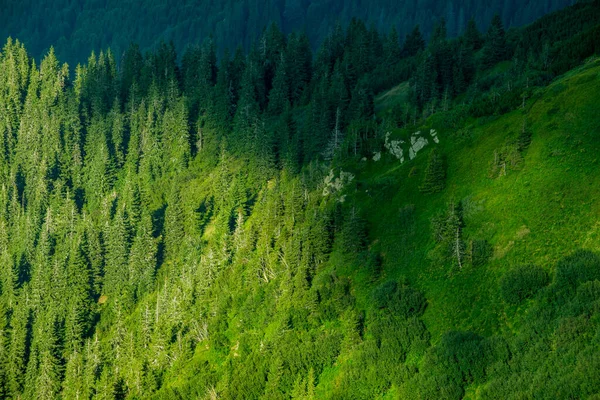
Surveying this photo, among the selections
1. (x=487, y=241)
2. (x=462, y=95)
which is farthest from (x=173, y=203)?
(x=487, y=241)

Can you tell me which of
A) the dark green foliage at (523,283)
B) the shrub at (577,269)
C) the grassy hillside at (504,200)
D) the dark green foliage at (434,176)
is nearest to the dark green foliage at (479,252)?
the grassy hillside at (504,200)

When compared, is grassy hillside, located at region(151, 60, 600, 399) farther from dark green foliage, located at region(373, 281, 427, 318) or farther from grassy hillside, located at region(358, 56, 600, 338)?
dark green foliage, located at region(373, 281, 427, 318)

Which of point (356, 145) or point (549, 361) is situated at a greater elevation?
point (356, 145)

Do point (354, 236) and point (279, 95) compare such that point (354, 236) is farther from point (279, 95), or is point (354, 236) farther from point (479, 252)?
point (279, 95)

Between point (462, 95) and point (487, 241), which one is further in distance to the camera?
point (462, 95)

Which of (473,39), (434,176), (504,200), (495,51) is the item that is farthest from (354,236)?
(473,39)

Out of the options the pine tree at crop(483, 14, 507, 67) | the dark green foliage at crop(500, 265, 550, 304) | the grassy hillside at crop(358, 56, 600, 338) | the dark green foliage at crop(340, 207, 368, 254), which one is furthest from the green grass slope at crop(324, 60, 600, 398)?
the pine tree at crop(483, 14, 507, 67)

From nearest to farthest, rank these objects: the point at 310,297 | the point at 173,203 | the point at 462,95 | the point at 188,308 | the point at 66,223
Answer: the point at 310,297 < the point at 188,308 < the point at 462,95 < the point at 173,203 < the point at 66,223

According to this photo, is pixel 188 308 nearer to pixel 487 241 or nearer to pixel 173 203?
pixel 173 203
